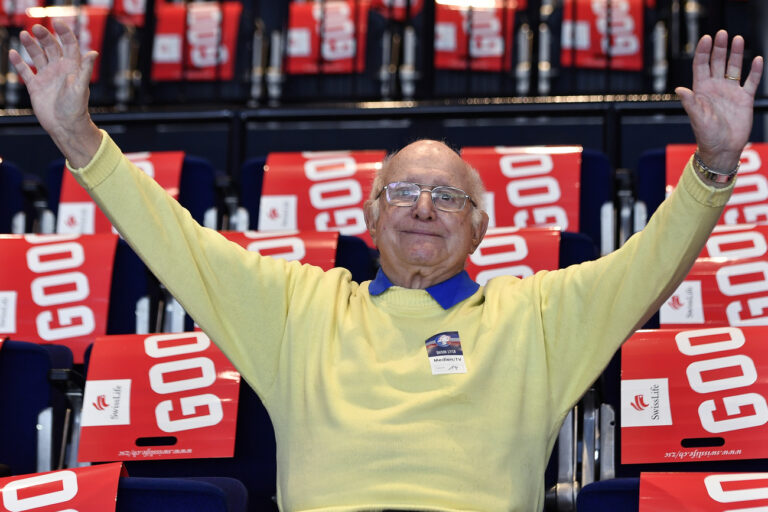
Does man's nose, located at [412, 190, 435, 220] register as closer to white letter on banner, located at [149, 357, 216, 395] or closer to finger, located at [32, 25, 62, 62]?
white letter on banner, located at [149, 357, 216, 395]

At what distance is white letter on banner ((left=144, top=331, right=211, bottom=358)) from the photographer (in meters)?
2.31

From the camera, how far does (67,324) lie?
8.86 ft

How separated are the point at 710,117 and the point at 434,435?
2.18ft

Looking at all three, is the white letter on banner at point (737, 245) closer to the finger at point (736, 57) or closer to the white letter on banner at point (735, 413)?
the white letter on banner at point (735, 413)

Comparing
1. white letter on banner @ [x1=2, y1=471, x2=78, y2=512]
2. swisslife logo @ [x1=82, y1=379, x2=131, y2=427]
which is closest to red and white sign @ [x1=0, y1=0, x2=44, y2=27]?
swisslife logo @ [x1=82, y1=379, x2=131, y2=427]

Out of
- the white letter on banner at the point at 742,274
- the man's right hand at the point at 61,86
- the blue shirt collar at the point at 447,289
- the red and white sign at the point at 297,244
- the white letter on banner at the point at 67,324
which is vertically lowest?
the white letter on banner at the point at 67,324

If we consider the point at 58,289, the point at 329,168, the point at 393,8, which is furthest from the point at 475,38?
the point at 58,289

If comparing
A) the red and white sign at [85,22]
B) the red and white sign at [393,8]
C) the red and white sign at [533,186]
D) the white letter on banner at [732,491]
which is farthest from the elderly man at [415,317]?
the red and white sign at [85,22]

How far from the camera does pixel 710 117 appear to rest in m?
1.75

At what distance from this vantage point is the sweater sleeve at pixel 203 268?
1.91 m

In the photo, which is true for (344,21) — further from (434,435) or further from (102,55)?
(434,435)

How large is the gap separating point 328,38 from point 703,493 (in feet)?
12.1

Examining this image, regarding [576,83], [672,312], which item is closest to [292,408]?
[672,312]

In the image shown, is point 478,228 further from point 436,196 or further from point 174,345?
point 174,345
